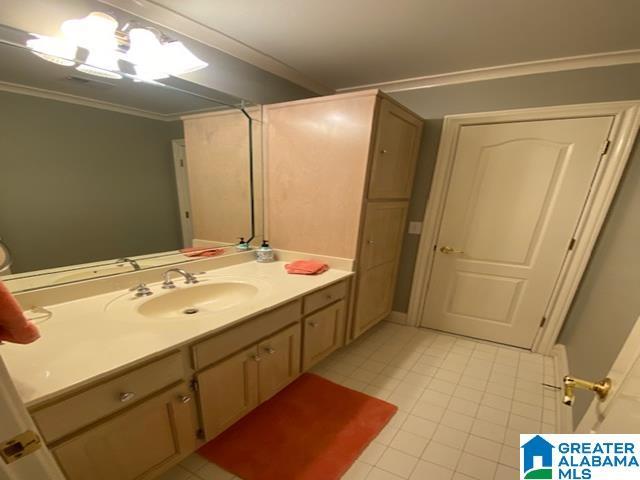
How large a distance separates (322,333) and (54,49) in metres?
1.84

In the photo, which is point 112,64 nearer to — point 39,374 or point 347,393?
point 39,374

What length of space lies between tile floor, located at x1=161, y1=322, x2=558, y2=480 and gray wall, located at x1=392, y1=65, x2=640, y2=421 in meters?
0.30

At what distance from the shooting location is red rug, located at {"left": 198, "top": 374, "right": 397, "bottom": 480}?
1.25 metres

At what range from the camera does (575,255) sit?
6.31 feet

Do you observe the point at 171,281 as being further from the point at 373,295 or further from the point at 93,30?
the point at 373,295

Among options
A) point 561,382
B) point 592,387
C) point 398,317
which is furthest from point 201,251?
point 561,382

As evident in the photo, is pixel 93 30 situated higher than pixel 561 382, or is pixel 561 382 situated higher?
pixel 93 30

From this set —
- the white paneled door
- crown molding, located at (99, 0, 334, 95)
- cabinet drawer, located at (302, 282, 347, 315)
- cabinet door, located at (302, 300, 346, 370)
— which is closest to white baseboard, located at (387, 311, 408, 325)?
the white paneled door

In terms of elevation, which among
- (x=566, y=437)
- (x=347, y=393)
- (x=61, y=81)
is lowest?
(x=347, y=393)

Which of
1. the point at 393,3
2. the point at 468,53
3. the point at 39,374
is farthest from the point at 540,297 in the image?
the point at 39,374

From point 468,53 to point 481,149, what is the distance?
2.27 ft

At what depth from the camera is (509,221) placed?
2.08 m

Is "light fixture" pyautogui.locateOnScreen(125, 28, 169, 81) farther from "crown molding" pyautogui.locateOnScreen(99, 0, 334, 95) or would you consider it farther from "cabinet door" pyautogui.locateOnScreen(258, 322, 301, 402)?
"cabinet door" pyautogui.locateOnScreen(258, 322, 301, 402)

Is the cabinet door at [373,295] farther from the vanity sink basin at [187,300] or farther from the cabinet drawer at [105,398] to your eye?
the cabinet drawer at [105,398]
